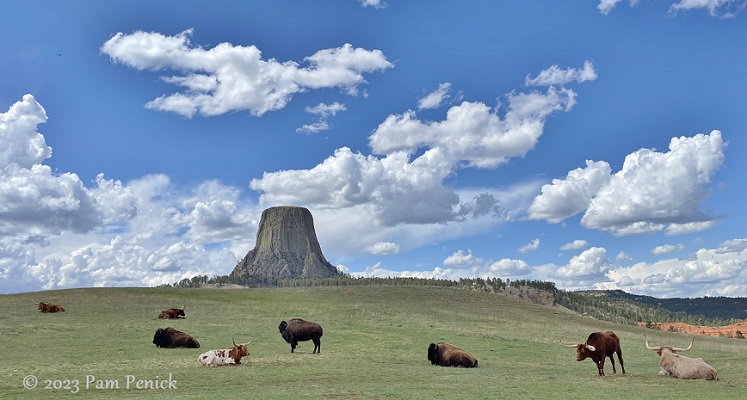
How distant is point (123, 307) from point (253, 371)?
33.5m

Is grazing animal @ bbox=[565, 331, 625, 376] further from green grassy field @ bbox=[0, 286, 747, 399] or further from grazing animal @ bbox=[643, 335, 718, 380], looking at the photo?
grazing animal @ bbox=[643, 335, 718, 380]

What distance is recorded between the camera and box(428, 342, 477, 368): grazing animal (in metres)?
25.4

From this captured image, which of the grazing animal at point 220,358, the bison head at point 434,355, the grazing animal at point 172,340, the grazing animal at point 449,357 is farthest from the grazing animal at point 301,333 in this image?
the grazing animal at point 449,357

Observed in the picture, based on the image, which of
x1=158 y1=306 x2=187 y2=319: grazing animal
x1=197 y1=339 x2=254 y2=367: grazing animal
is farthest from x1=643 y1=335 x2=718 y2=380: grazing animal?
x1=158 y1=306 x2=187 y2=319: grazing animal

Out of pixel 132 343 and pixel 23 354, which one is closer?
pixel 23 354

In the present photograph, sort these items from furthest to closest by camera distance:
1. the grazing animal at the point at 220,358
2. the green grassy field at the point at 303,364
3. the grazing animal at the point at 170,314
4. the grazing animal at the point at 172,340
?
1. the grazing animal at the point at 170,314
2. the grazing animal at the point at 172,340
3. the grazing animal at the point at 220,358
4. the green grassy field at the point at 303,364

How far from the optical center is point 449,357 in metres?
25.7

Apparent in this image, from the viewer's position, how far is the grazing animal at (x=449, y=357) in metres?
25.4

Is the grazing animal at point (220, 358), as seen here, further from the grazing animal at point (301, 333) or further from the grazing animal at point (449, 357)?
the grazing animal at point (449, 357)

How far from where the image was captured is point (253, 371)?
21766 mm

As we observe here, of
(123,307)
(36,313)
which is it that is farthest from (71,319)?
(123,307)

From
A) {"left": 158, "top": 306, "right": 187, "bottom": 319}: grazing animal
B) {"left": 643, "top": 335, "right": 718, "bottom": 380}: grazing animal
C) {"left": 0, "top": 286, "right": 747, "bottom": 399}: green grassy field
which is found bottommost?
{"left": 0, "top": 286, "right": 747, "bottom": 399}: green grassy field

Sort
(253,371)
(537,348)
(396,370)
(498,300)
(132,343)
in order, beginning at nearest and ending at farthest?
(253,371) → (396,370) → (132,343) → (537,348) → (498,300)

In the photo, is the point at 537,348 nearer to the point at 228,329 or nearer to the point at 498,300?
the point at 228,329
